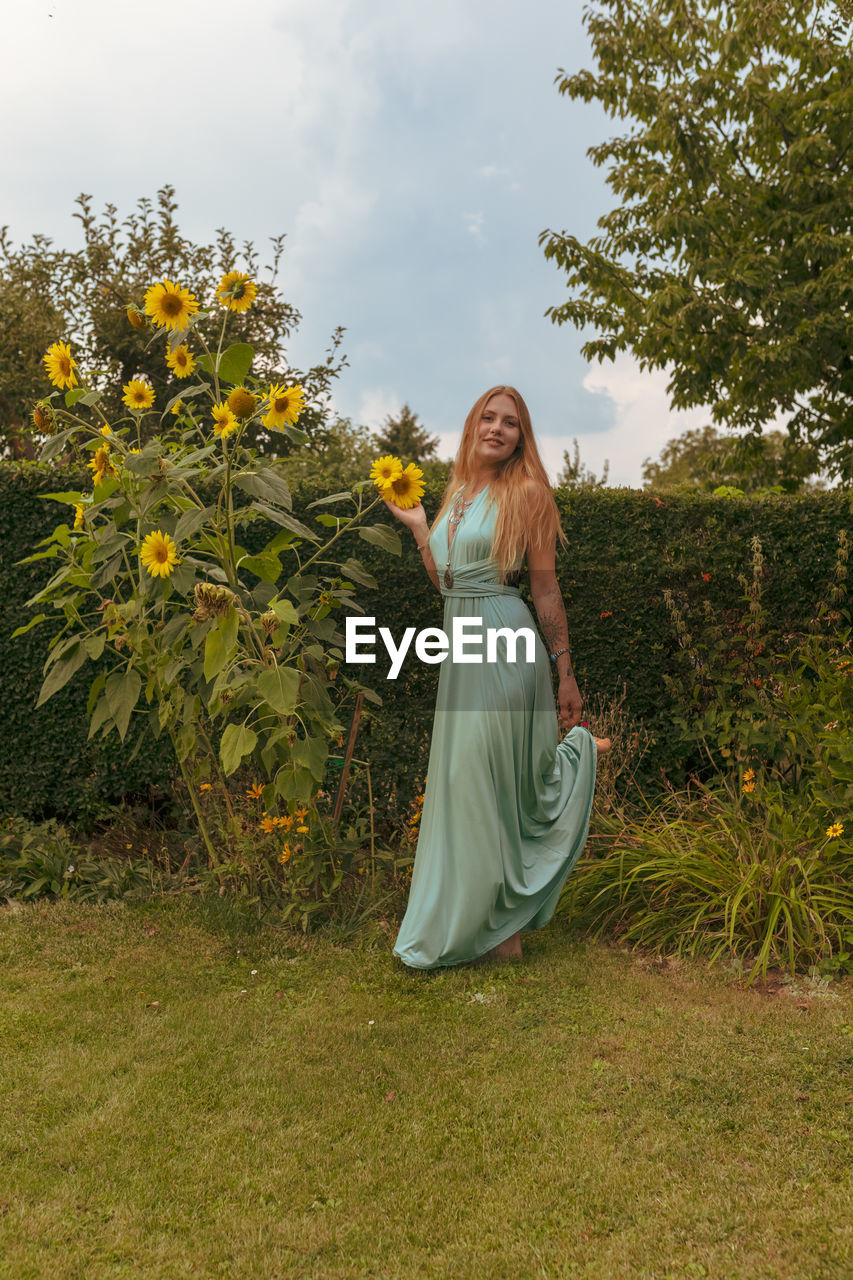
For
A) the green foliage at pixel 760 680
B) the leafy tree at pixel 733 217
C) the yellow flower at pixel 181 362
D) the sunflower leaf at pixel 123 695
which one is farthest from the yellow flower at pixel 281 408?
the leafy tree at pixel 733 217

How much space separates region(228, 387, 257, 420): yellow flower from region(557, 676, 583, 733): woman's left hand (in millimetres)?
1513

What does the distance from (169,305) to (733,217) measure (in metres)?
8.91

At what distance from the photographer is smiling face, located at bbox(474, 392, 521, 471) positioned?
12.0 ft

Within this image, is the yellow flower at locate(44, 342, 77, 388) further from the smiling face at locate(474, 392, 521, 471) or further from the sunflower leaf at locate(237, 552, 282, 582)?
the smiling face at locate(474, 392, 521, 471)

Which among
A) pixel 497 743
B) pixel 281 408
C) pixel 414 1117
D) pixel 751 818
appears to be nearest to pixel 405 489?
pixel 281 408

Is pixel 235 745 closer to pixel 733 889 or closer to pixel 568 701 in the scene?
pixel 568 701

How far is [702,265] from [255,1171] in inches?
366

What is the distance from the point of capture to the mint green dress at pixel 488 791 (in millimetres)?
3551

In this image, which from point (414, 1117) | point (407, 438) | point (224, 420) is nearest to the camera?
point (414, 1117)

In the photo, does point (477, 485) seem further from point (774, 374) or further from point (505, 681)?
point (774, 374)

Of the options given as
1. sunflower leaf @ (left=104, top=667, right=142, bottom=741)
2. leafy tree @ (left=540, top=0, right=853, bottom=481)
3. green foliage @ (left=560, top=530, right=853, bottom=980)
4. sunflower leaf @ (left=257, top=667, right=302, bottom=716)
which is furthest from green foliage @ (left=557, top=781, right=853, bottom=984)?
leafy tree @ (left=540, top=0, right=853, bottom=481)

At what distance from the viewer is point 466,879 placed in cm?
352

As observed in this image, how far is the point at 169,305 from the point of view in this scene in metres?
3.38

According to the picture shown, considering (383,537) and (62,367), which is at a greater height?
(62,367)
